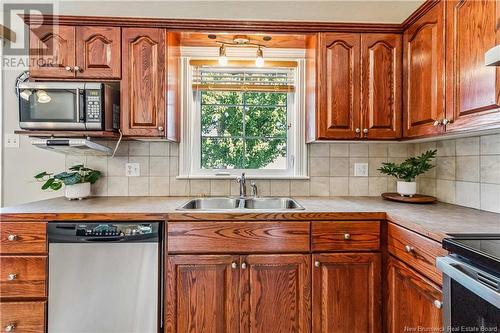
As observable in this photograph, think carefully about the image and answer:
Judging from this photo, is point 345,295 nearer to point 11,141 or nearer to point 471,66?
point 471,66

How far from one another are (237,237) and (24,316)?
4.06 ft

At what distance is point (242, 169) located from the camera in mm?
2279

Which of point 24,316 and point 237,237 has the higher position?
point 237,237

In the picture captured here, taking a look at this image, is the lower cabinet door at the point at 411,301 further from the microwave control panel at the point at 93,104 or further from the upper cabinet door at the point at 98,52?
the upper cabinet door at the point at 98,52

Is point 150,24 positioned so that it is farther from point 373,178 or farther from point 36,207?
point 373,178

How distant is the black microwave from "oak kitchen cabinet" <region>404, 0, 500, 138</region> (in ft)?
6.52

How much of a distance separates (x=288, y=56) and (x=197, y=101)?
82 cm

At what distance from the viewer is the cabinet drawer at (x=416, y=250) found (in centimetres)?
116

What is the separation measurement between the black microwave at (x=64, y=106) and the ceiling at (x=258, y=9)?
0.52 meters

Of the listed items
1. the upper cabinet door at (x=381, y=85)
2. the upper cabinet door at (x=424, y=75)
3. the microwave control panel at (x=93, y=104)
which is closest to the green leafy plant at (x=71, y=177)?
the microwave control panel at (x=93, y=104)

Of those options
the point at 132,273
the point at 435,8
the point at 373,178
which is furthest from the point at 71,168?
the point at 435,8

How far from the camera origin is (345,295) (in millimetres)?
1552

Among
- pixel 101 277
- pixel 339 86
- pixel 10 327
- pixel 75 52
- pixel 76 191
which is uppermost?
pixel 75 52

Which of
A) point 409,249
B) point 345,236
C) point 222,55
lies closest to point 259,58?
point 222,55
